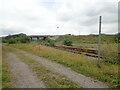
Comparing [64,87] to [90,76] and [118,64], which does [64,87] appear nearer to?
[90,76]

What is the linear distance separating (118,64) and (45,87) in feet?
16.7

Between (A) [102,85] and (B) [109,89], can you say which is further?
(A) [102,85]

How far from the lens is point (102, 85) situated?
4.36 m

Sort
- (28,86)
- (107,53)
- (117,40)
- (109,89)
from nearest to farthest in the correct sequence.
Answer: (109,89), (28,86), (117,40), (107,53)

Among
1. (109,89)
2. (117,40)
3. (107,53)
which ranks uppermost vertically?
(117,40)

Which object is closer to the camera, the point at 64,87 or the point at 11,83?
the point at 64,87

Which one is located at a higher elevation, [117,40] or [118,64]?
[117,40]

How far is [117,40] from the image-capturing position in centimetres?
691

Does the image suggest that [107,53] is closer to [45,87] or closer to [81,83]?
[81,83]

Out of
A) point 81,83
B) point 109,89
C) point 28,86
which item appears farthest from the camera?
point 81,83

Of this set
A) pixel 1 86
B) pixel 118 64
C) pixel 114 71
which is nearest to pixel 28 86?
pixel 1 86

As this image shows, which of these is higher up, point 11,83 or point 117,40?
point 117,40

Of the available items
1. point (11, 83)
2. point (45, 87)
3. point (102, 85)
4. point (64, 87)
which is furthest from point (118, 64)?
point (11, 83)

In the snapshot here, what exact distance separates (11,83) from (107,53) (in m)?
6.13
